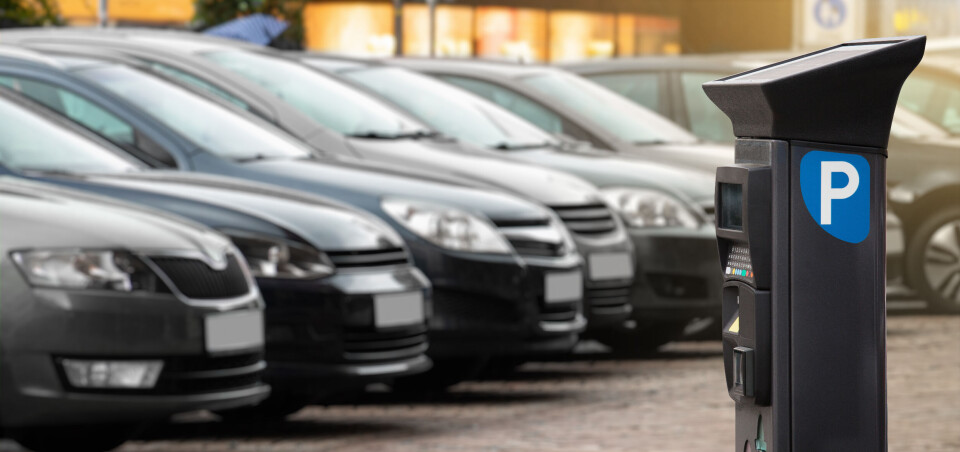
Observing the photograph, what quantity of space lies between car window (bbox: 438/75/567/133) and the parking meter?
294 inches

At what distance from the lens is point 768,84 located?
3.07 meters

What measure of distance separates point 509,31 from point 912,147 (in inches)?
1110

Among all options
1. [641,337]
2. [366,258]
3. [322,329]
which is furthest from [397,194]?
[641,337]

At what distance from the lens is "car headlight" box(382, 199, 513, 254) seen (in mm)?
7551

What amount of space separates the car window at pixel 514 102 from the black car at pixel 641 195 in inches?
21.7

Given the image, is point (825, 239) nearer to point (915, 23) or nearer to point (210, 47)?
point (210, 47)

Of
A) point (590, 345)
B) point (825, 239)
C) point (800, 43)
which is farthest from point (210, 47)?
point (800, 43)

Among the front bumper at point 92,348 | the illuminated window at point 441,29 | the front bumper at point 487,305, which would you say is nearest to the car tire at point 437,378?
the front bumper at point 487,305

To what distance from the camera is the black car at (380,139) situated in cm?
858

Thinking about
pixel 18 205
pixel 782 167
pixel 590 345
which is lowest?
pixel 590 345

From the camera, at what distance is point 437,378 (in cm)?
812

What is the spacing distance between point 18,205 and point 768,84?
3.35 metres

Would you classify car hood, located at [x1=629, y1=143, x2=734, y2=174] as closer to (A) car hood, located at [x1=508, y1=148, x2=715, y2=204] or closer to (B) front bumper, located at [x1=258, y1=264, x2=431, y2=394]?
(A) car hood, located at [x1=508, y1=148, x2=715, y2=204]

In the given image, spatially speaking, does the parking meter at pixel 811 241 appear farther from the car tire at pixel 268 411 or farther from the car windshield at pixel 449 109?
the car windshield at pixel 449 109
